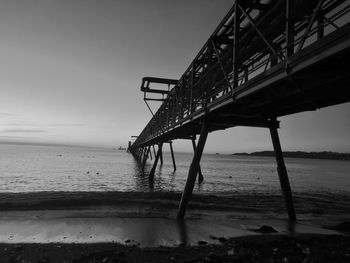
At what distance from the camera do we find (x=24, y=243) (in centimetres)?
696

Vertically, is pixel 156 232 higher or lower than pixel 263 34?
lower

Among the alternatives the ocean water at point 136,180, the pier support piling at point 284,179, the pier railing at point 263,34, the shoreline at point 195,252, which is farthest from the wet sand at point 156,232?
the ocean water at point 136,180

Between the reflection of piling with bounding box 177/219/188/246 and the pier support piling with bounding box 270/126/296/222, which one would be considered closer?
the reflection of piling with bounding box 177/219/188/246

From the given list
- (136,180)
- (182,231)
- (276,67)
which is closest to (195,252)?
(182,231)

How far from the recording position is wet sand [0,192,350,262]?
19.9 feet

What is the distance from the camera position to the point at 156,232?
816cm

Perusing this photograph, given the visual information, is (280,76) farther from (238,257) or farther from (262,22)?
(238,257)

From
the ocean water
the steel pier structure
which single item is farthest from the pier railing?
the ocean water

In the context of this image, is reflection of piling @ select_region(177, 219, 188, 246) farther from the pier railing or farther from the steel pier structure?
the pier railing

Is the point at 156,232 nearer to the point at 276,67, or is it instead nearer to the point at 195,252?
the point at 195,252

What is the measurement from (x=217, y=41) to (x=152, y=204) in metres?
7.70

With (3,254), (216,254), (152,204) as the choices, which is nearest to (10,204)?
(152,204)

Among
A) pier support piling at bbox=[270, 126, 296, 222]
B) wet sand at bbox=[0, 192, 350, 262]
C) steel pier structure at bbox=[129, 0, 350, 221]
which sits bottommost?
wet sand at bbox=[0, 192, 350, 262]

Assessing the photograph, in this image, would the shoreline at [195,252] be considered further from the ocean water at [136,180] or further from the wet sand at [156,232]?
the ocean water at [136,180]
